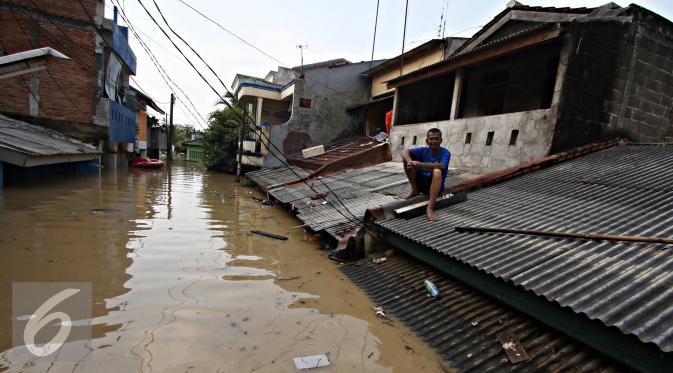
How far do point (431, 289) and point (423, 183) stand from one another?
2435 millimetres

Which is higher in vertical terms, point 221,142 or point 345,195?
point 221,142

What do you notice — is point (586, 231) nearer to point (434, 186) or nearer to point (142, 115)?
point (434, 186)

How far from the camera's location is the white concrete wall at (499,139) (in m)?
7.23

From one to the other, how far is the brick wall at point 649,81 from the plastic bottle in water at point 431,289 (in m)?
7.18

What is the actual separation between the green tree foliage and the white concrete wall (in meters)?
17.2

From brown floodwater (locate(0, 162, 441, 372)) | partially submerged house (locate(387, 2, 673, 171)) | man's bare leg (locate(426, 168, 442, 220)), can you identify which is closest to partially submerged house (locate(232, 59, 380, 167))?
partially submerged house (locate(387, 2, 673, 171))

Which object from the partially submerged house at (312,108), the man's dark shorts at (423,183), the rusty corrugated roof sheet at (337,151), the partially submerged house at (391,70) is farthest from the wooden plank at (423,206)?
the partially submerged house at (312,108)

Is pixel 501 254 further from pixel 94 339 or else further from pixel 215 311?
pixel 94 339

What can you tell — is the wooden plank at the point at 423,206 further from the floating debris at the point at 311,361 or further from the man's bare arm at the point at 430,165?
the floating debris at the point at 311,361

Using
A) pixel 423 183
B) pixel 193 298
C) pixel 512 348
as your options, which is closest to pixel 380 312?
pixel 512 348

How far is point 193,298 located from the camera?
3988mm

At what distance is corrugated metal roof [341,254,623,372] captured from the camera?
8.14 feet

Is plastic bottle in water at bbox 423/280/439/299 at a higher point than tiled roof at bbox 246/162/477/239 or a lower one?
lower

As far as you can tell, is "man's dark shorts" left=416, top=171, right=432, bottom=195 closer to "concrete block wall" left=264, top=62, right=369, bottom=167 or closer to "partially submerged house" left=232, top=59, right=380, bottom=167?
"concrete block wall" left=264, top=62, right=369, bottom=167
